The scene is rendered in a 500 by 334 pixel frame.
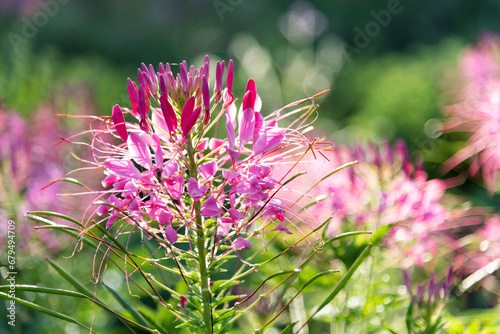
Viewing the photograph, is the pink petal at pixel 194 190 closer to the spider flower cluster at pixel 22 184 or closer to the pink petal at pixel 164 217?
the pink petal at pixel 164 217

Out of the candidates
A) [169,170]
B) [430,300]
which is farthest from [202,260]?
[430,300]

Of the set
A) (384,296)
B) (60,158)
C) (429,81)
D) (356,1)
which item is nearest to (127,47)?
(356,1)

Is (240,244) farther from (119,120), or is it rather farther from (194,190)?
(119,120)

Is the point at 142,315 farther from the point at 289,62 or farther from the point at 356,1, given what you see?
the point at 356,1

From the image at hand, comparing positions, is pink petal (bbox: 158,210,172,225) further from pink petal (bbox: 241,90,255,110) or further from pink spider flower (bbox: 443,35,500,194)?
pink spider flower (bbox: 443,35,500,194)

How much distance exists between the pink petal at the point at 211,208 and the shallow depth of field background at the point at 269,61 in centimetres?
68

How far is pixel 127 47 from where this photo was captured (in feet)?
18.3

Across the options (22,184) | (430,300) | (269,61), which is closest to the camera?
(430,300)

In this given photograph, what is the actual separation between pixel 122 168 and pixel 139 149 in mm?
28

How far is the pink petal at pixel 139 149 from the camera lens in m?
0.50

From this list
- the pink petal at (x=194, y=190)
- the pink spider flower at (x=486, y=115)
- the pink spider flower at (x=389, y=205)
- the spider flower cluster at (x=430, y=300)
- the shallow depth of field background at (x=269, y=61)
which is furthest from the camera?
the shallow depth of field background at (x=269, y=61)

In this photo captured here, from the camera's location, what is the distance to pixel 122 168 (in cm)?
50

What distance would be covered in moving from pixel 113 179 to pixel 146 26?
233 inches

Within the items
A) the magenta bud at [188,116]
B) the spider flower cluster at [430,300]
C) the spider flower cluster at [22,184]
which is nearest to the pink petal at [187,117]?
the magenta bud at [188,116]
